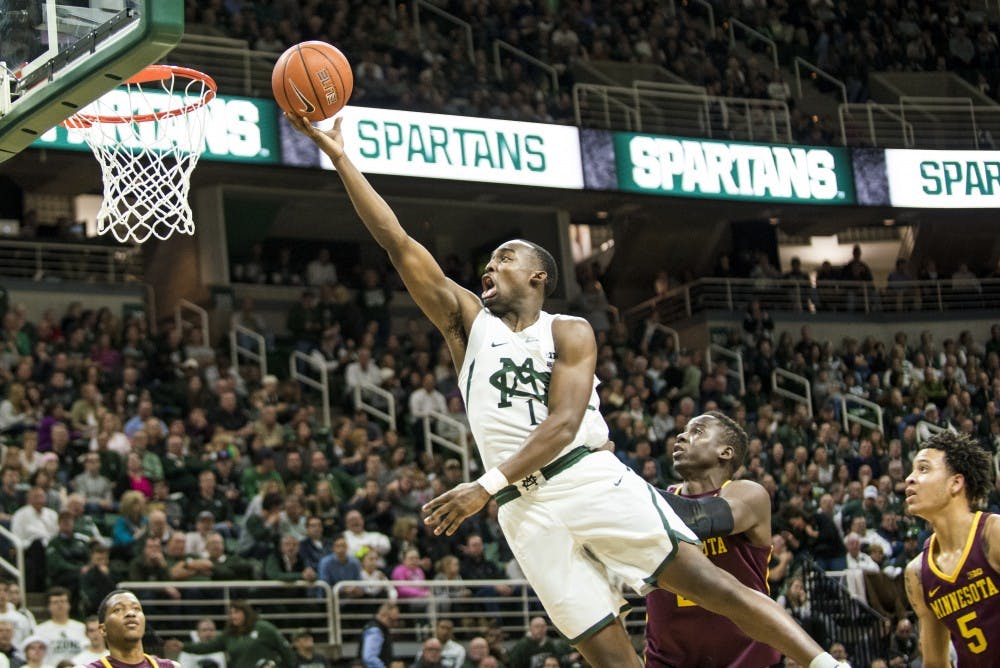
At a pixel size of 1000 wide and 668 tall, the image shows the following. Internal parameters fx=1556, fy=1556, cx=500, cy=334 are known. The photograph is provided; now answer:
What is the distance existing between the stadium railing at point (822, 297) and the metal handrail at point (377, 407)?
22.8 ft

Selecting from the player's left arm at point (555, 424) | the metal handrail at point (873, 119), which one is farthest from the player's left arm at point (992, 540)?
the metal handrail at point (873, 119)

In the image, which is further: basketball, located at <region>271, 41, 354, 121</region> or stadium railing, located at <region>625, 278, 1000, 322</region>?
stadium railing, located at <region>625, 278, 1000, 322</region>

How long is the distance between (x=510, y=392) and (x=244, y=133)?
1304 centimetres

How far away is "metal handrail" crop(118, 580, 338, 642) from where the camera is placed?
37.9 feet

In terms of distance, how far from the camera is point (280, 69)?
233 inches

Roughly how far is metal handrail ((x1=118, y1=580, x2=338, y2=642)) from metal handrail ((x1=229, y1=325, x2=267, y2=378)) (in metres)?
5.18

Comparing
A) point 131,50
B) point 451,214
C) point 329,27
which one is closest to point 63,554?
point 131,50

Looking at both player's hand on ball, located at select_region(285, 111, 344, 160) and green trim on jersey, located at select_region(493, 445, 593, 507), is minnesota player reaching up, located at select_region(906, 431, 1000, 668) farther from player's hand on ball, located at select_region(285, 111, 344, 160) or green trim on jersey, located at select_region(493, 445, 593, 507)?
player's hand on ball, located at select_region(285, 111, 344, 160)

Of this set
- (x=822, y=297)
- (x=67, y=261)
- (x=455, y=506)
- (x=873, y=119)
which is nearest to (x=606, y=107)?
(x=822, y=297)

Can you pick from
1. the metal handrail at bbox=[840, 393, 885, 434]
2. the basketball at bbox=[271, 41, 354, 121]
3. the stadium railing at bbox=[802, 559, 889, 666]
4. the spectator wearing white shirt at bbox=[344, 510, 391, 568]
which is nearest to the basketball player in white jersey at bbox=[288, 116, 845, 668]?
the basketball at bbox=[271, 41, 354, 121]

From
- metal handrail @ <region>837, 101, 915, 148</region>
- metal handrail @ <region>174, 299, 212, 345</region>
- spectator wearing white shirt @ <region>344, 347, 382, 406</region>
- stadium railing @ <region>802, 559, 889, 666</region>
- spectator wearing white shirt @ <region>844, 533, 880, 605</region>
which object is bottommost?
stadium railing @ <region>802, 559, 889, 666</region>

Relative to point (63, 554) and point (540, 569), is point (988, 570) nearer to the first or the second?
point (540, 569)

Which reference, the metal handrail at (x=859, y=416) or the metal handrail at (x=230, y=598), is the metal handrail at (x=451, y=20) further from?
the metal handrail at (x=230, y=598)

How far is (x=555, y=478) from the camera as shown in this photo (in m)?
5.34
